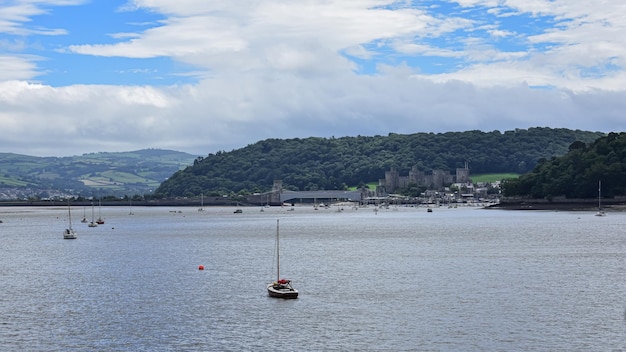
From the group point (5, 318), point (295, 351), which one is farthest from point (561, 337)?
point (5, 318)

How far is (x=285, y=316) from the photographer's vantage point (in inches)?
1836

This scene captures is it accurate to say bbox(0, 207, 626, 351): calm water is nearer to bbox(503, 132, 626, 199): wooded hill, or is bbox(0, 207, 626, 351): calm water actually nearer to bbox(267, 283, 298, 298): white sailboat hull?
bbox(267, 283, 298, 298): white sailboat hull

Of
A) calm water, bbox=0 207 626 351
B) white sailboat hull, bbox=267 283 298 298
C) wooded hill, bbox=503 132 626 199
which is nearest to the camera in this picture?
calm water, bbox=0 207 626 351

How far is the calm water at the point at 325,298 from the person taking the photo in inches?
1598

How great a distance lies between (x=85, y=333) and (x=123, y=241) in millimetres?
68803

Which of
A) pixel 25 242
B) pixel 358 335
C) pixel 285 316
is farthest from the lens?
pixel 25 242

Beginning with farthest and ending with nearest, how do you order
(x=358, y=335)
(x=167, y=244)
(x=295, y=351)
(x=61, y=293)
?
(x=167, y=244)
(x=61, y=293)
(x=358, y=335)
(x=295, y=351)

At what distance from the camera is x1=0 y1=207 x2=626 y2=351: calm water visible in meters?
40.6

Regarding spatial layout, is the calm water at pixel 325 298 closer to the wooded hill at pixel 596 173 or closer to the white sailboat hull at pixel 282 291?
the white sailboat hull at pixel 282 291

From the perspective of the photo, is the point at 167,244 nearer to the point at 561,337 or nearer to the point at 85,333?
the point at 85,333

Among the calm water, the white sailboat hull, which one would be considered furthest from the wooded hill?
the white sailboat hull

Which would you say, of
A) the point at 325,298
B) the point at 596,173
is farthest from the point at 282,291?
the point at 596,173

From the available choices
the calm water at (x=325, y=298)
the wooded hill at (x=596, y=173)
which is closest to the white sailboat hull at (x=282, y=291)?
the calm water at (x=325, y=298)

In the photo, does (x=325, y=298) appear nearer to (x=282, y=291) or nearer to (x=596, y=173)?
(x=282, y=291)
